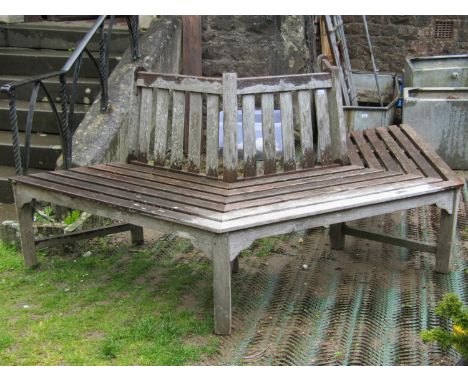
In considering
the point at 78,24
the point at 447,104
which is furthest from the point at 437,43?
the point at 78,24

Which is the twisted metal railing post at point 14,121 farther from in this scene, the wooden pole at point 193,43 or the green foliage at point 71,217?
the wooden pole at point 193,43

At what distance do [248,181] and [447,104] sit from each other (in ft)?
11.3

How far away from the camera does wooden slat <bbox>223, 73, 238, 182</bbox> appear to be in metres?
4.09

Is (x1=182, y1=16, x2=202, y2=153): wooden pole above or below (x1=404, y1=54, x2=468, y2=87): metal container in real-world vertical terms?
above

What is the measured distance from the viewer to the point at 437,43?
448 inches

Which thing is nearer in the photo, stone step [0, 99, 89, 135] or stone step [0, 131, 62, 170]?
stone step [0, 131, 62, 170]

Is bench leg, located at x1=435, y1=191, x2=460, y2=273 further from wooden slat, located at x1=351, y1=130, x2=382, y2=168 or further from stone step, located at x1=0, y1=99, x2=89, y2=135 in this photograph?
stone step, located at x1=0, y1=99, x2=89, y2=135

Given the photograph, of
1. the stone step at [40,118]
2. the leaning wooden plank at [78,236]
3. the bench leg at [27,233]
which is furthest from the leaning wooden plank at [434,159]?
the stone step at [40,118]

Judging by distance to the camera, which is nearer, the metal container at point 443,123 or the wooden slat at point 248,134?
the wooden slat at point 248,134

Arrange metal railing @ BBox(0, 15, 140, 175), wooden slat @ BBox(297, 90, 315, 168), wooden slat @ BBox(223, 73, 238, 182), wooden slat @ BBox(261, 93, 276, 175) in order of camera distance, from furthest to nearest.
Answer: metal railing @ BBox(0, 15, 140, 175)
wooden slat @ BBox(297, 90, 315, 168)
wooden slat @ BBox(261, 93, 276, 175)
wooden slat @ BBox(223, 73, 238, 182)

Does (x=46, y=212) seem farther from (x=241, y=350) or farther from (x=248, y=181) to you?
(x=241, y=350)

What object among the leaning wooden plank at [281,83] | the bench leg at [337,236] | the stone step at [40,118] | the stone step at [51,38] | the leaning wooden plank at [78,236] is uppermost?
the stone step at [51,38]

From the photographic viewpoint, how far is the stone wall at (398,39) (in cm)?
1133

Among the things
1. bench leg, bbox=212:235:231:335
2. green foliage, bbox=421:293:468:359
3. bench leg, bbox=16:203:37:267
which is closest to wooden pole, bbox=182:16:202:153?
bench leg, bbox=16:203:37:267
